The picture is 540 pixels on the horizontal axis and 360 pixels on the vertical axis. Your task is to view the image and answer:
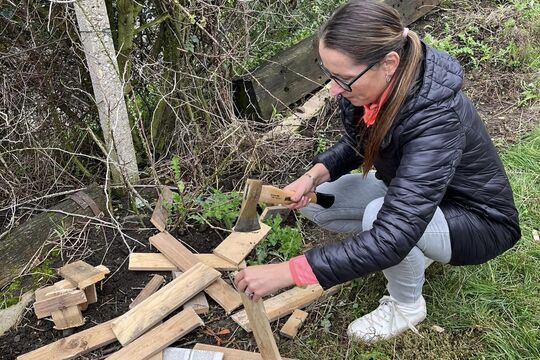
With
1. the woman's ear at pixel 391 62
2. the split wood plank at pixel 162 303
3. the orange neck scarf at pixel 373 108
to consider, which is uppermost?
the woman's ear at pixel 391 62

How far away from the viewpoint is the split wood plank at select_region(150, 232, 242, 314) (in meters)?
2.82

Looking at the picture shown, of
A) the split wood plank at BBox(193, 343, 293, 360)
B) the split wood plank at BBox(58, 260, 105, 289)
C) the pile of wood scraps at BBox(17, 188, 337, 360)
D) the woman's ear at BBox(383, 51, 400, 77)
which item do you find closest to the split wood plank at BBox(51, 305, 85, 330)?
the pile of wood scraps at BBox(17, 188, 337, 360)

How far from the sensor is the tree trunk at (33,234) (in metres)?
2.96

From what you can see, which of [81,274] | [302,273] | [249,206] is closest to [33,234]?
[81,274]

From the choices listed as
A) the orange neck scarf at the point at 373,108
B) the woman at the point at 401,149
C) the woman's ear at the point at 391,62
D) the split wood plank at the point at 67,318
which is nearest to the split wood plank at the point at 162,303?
the split wood plank at the point at 67,318

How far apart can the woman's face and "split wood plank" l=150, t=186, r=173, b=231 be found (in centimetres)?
162

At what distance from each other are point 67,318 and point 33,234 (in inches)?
26.1

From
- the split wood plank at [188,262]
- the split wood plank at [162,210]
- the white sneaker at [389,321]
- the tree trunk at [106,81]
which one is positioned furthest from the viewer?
the split wood plank at [162,210]

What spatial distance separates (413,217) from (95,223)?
6.93 feet

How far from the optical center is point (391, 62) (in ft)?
6.61

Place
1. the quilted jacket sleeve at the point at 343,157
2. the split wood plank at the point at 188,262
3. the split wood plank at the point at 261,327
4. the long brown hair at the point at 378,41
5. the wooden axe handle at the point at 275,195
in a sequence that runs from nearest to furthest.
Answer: the long brown hair at the point at 378,41 → the split wood plank at the point at 261,327 → the wooden axe handle at the point at 275,195 → the quilted jacket sleeve at the point at 343,157 → the split wood plank at the point at 188,262

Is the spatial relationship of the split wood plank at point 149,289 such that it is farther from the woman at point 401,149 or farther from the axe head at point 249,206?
A: the woman at point 401,149

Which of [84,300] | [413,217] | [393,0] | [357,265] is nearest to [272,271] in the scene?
[357,265]

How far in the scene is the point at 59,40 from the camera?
3258 mm
